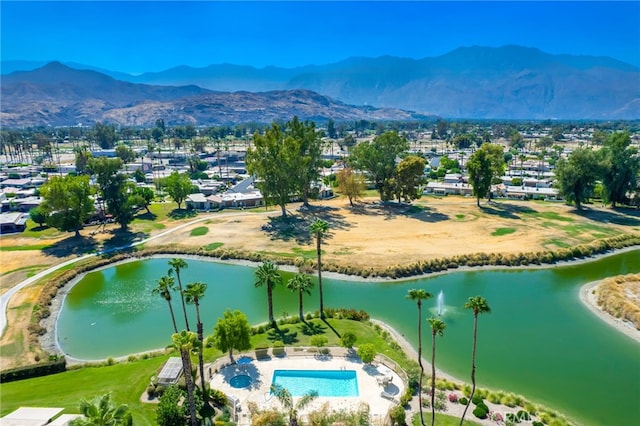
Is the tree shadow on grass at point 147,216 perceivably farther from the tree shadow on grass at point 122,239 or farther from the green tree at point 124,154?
the green tree at point 124,154

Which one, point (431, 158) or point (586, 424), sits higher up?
point (431, 158)

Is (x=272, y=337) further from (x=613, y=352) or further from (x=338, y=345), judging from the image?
(x=613, y=352)

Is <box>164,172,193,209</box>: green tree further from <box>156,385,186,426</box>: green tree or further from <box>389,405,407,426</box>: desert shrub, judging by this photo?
<box>389,405,407,426</box>: desert shrub

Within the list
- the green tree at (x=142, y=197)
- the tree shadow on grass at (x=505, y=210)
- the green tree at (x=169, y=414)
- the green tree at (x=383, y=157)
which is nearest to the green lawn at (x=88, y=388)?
the green tree at (x=169, y=414)

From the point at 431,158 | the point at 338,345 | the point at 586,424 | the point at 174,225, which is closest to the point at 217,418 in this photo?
the point at 338,345

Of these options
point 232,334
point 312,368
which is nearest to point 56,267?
point 232,334

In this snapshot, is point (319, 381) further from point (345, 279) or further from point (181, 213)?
point (181, 213)
